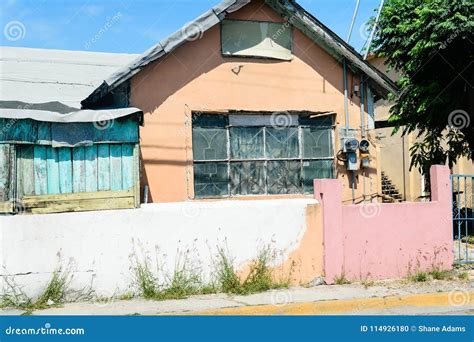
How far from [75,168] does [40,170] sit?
447mm

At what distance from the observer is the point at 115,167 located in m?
7.58

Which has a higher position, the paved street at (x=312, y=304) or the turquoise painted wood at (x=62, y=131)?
the turquoise painted wood at (x=62, y=131)

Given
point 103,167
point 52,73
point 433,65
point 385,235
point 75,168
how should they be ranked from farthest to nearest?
point 433,65
point 52,73
point 385,235
point 103,167
point 75,168

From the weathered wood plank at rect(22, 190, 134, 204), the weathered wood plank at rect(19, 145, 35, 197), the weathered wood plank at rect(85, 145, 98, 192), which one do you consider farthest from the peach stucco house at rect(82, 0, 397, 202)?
the weathered wood plank at rect(19, 145, 35, 197)

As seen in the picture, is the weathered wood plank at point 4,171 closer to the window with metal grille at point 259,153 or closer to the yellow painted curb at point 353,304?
the yellow painted curb at point 353,304

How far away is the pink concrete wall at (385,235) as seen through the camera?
8.15 meters

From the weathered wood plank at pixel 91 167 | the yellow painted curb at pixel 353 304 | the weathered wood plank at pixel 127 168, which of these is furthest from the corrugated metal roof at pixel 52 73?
the yellow painted curb at pixel 353 304

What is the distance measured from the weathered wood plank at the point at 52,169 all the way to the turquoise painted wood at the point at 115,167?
71cm

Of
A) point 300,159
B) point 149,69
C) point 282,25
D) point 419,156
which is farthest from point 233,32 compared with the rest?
point 419,156

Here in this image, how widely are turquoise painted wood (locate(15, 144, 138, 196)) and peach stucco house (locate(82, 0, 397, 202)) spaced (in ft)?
5.45

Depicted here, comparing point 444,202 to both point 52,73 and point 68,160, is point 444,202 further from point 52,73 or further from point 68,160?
point 52,73

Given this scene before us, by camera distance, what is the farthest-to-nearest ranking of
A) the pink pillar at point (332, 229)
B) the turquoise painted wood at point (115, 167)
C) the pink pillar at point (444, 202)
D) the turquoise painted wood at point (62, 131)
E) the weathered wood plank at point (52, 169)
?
the pink pillar at point (444, 202), the pink pillar at point (332, 229), the turquoise painted wood at point (115, 167), the weathered wood plank at point (52, 169), the turquoise painted wood at point (62, 131)

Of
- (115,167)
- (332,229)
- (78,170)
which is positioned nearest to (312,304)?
(332,229)

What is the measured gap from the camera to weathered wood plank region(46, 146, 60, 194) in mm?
7285
